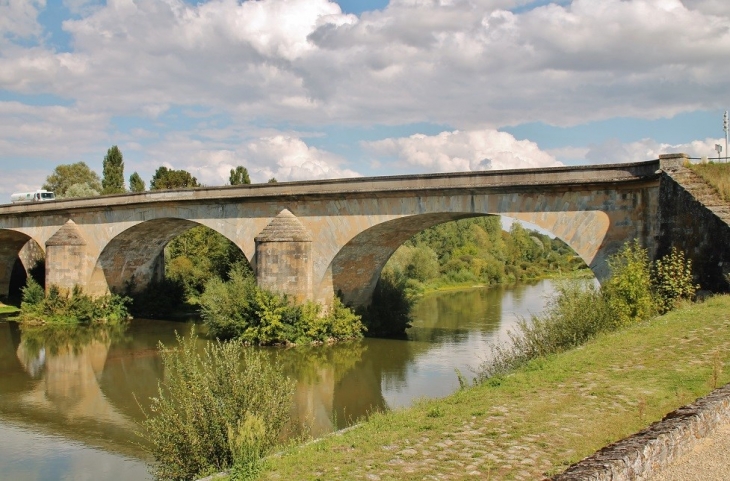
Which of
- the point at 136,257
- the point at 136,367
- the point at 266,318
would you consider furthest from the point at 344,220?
the point at 136,257

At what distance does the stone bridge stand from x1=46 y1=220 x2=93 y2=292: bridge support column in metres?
0.04

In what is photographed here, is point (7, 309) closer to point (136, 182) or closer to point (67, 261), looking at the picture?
point (67, 261)

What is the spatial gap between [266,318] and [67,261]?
10.6m

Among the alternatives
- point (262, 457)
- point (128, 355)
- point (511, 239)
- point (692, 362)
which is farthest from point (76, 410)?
point (511, 239)

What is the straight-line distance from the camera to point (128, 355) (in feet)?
58.6

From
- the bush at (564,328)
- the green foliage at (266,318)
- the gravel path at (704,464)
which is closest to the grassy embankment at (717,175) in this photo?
the bush at (564,328)

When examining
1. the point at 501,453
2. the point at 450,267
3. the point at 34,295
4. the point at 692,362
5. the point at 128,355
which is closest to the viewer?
the point at 501,453

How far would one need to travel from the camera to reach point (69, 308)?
78.8 ft

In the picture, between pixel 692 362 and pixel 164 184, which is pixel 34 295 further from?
pixel 692 362

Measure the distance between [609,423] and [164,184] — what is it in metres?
39.3

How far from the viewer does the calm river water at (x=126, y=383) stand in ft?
32.4

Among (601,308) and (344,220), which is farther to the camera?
(344,220)

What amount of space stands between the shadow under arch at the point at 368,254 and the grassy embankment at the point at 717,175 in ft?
17.3

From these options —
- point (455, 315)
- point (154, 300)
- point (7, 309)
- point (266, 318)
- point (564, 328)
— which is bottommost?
point (455, 315)
